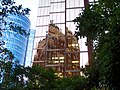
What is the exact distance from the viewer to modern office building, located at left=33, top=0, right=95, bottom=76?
4924 centimetres

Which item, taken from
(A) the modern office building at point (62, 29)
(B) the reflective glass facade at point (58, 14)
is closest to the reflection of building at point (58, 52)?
(A) the modern office building at point (62, 29)

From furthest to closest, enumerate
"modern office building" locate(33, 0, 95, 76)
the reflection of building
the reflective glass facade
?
1. the reflective glass facade
2. the reflection of building
3. "modern office building" locate(33, 0, 95, 76)

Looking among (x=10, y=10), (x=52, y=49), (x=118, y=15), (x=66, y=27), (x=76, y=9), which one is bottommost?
(x=118, y=15)

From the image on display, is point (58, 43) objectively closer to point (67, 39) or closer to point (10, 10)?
point (67, 39)

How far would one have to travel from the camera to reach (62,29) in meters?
53.2

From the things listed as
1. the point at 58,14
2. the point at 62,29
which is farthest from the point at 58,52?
the point at 58,14

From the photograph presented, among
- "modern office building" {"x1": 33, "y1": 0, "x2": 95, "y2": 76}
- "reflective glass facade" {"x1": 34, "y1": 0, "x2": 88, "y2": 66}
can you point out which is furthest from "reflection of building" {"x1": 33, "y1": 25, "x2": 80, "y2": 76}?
"reflective glass facade" {"x1": 34, "y1": 0, "x2": 88, "y2": 66}

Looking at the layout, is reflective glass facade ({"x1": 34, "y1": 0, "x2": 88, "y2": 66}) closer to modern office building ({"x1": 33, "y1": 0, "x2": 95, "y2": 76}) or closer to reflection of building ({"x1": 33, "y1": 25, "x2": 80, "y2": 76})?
modern office building ({"x1": 33, "y1": 0, "x2": 95, "y2": 76})

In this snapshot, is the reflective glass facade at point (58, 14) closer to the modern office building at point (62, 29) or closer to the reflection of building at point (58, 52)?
the modern office building at point (62, 29)

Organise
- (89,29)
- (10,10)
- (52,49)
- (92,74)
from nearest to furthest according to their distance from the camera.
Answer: (10,10) < (92,74) < (89,29) < (52,49)

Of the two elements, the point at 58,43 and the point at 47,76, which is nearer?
the point at 47,76

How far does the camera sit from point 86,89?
37.3ft

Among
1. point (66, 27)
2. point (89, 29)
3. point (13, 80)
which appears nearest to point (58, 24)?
point (66, 27)

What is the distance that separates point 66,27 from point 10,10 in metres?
42.4
